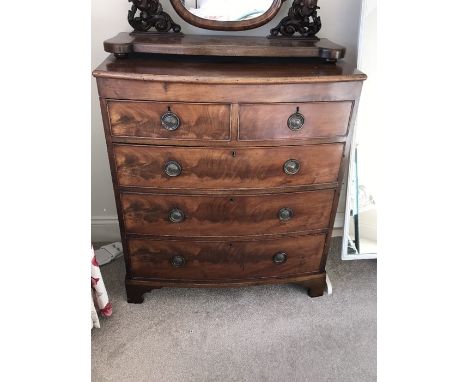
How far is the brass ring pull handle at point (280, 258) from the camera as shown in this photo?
5.43ft

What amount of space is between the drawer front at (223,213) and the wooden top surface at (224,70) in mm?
443

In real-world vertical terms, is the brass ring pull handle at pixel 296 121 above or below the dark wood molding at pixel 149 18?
below

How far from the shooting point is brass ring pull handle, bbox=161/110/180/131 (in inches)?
51.5

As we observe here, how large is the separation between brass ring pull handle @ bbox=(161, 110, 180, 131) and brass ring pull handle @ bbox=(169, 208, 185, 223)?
336 millimetres

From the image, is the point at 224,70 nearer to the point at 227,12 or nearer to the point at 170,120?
the point at 170,120

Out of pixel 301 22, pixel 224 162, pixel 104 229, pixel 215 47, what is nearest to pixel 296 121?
pixel 224 162

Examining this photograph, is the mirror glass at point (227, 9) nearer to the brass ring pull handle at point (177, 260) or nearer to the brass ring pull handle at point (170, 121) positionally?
the brass ring pull handle at point (170, 121)

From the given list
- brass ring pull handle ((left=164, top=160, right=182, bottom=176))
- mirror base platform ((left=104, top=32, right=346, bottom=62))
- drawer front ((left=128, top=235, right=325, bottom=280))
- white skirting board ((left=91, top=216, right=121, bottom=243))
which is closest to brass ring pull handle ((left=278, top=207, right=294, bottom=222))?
drawer front ((left=128, top=235, right=325, bottom=280))

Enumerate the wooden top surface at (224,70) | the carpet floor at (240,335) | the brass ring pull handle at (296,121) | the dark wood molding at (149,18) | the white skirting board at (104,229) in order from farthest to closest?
the white skirting board at (104,229), the dark wood molding at (149,18), the carpet floor at (240,335), the brass ring pull handle at (296,121), the wooden top surface at (224,70)

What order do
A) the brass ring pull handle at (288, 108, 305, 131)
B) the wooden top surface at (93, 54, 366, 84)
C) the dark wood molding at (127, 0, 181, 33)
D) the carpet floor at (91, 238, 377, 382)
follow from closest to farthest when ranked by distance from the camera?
1. the wooden top surface at (93, 54, 366, 84)
2. the brass ring pull handle at (288, 108, 305, 131)
3. the carpet floor at (91, 238, 377, 382)
4. the dark wood molding at (127, 0, 181, 33)

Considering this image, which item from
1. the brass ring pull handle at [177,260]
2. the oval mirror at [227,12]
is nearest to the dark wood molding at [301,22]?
the oval mirror at [227,12]

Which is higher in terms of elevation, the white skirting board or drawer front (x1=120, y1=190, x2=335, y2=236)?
drawer front (x1=120, y1=190, x2=335, y2=236)

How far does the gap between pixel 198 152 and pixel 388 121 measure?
2.73 feet

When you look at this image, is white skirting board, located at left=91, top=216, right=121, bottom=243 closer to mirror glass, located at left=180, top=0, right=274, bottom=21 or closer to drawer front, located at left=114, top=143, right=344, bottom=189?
drawer front, located at left=114, top=143, right=344, bottom=189
